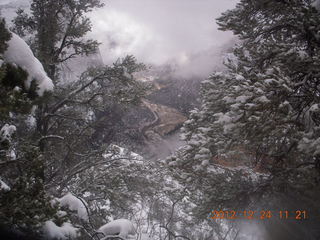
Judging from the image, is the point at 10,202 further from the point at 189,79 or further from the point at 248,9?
the point at 189,79

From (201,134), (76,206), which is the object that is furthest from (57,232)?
(201,134)

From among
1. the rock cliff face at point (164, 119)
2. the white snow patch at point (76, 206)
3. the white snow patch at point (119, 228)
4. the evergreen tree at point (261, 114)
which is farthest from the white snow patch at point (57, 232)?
the rock cliff face at point (164, 119)

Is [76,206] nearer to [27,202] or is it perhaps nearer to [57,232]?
[57,232]

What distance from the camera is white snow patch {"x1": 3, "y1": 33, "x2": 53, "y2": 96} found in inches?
103

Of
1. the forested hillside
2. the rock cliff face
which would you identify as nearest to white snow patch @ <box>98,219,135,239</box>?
the forested hillside

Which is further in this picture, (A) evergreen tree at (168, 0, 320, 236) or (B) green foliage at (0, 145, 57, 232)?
(A) evergreen tree at (168, 0, 320, 236)

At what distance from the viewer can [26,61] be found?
267 centimetres

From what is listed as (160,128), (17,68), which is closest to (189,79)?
(160,128)

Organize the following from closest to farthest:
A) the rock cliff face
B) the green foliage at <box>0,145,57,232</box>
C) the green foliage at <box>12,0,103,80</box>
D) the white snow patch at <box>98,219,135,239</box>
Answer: the green foliage at <box>0,145,57,232</box> < the white snow patch at <box>98,219,135,239</box> < the green foliage at <box>12,0,103,80</box> < the rock cliff face

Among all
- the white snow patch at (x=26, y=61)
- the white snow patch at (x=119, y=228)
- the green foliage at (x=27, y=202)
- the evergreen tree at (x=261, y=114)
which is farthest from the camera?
the evergreen tree at (x=261, y=114)

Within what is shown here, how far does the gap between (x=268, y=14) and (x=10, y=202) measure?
6.17 m

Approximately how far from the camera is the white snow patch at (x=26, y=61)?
263 centimetres

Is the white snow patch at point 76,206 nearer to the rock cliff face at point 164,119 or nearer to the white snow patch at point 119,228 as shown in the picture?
the white snow patch at point 119,228

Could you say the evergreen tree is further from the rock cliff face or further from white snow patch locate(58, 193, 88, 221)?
the rock cliff face
